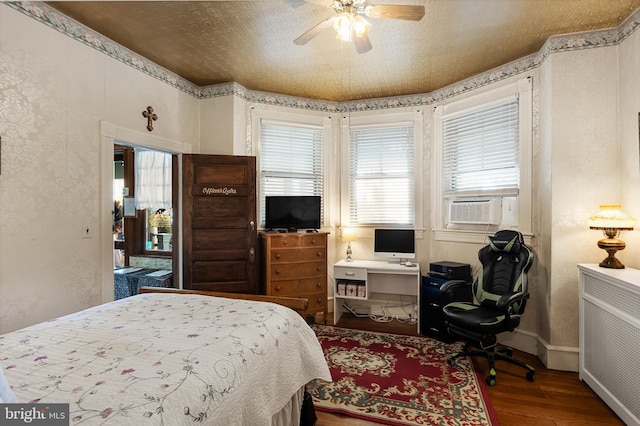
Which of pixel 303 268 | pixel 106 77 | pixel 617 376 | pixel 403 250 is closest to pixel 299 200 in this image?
pixel 303 268

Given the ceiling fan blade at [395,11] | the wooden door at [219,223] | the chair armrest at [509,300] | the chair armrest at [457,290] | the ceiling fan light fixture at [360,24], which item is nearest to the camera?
the ceiling fan blade at [395,11]

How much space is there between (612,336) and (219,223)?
136 inches

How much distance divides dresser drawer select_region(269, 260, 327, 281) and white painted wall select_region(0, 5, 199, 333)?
5.49ft

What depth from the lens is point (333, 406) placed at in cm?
222

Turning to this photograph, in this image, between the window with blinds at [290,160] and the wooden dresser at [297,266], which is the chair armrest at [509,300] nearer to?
the wooden dresser at [297,266]

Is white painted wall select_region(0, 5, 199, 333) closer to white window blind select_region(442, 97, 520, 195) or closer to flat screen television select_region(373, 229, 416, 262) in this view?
flat screen television select_region(373, 229, 416, 262)

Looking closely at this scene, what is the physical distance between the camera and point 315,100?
4.21 meters

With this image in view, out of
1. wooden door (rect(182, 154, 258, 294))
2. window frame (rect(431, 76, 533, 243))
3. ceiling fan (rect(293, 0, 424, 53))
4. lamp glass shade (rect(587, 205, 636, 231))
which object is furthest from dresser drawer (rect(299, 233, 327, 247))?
lamp glass shade (rect(587, 205, 636, 231))

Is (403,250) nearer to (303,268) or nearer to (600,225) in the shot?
(303,268)

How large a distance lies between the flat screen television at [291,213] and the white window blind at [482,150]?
5.36ft

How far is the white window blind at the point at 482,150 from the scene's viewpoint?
324 centimetres

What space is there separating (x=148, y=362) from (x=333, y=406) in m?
1.51

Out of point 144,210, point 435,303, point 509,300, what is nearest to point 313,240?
point 435,303

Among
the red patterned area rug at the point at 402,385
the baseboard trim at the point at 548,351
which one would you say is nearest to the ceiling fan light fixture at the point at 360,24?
the red patterned area rug at the point at 402,385
